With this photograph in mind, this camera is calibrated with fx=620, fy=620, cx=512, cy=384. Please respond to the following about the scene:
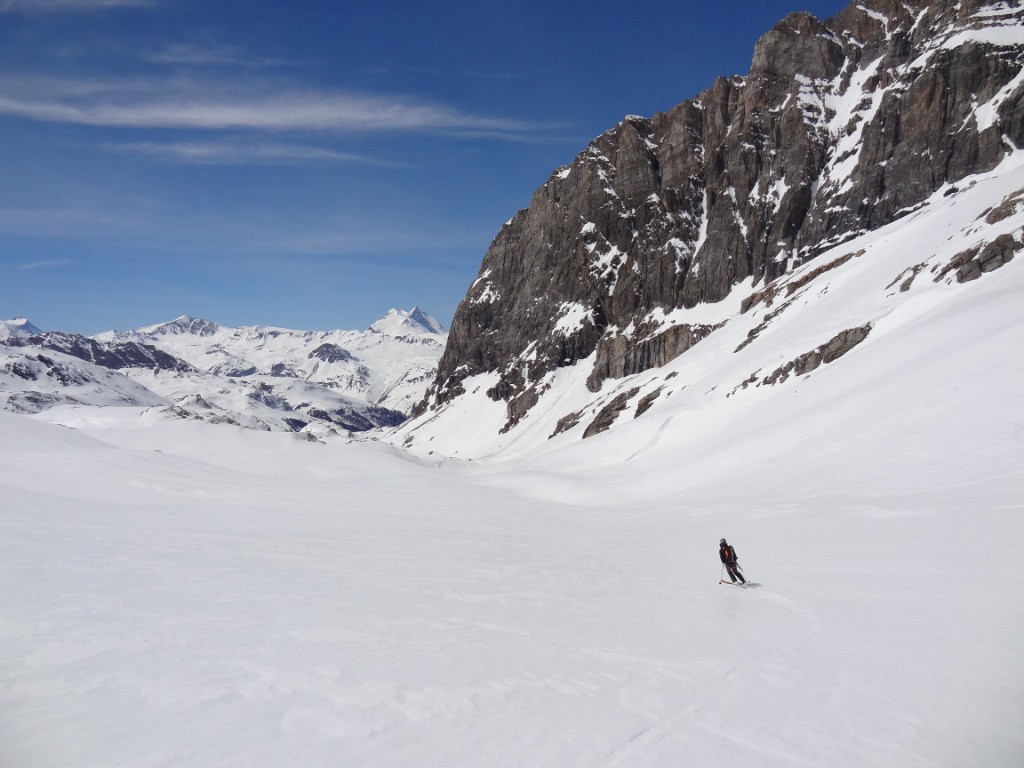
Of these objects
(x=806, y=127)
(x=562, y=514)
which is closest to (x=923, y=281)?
(x=562, y=514)

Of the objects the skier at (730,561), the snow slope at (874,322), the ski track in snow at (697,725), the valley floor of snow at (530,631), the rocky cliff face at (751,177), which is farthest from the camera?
the rocky cliff face at (751,177)

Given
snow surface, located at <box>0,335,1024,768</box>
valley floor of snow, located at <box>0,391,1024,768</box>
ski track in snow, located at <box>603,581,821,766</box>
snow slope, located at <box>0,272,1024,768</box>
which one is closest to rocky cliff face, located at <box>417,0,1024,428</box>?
snow slope, located at <box>0,272,1024,768</box>

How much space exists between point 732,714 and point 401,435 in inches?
7310

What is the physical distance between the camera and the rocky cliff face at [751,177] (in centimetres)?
10619

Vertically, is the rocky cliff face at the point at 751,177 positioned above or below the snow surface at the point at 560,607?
above

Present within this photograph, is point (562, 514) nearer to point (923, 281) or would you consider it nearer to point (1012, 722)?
point (1012, 722)

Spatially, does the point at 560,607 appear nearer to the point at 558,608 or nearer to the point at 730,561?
the point at 558,608

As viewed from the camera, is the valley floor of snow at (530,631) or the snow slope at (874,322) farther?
the snow slope at (874,322)

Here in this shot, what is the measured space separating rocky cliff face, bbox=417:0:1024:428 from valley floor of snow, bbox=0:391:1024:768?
3986 inches

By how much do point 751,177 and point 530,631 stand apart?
468 ft

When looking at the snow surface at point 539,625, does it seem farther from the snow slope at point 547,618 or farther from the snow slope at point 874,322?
the snow slope at point 874,322

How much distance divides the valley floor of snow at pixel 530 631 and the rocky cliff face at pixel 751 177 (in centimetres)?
10125

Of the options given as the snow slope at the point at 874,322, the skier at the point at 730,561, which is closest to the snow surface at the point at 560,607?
the skier at the point at 730,561

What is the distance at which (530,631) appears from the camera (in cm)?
1117
